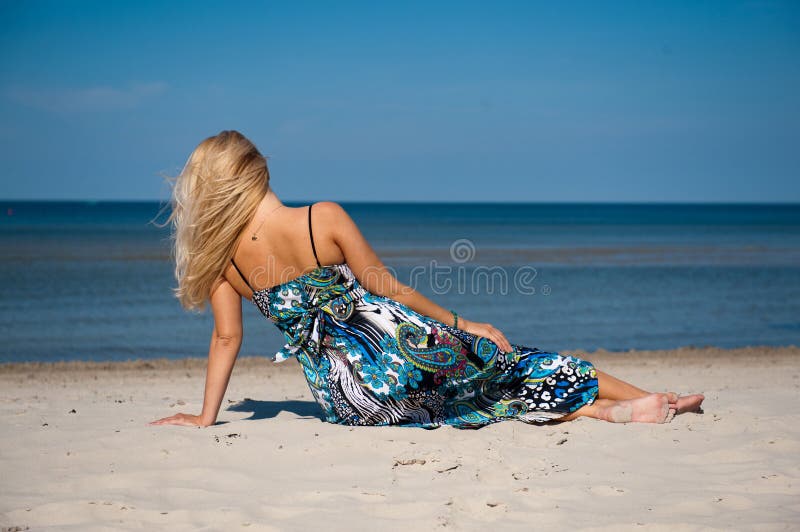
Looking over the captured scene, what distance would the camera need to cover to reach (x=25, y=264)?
72.0 ft

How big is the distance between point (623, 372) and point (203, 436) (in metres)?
4.80

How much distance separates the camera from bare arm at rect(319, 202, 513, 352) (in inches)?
149

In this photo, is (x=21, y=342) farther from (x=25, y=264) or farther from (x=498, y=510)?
(x=25, y=264)

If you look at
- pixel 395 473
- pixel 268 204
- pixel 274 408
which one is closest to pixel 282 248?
pixel 268 204

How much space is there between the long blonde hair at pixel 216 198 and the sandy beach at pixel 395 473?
0.86 meters

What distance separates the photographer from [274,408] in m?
5.15

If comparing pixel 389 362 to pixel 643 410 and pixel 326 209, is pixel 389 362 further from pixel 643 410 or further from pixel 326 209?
pixel 643 410

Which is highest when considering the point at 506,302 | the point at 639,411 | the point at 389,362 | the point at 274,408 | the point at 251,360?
the point at 389,362

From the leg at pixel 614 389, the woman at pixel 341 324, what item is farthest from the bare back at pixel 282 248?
the leg at pixel 614 389

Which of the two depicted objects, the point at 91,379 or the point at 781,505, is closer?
the point at 781,505

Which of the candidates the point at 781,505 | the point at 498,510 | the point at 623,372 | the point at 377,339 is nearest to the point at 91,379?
the point at 377,339

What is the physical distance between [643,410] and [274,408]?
2.32 metres

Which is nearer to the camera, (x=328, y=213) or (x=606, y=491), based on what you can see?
(x=606, y=491)

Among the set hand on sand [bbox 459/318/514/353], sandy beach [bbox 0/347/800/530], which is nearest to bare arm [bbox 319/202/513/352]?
hand on sand [bbox 459/318/514/353]
